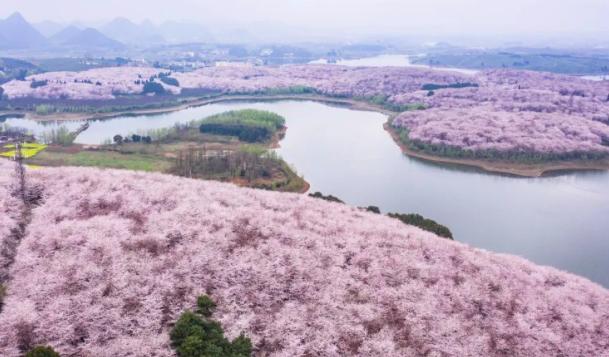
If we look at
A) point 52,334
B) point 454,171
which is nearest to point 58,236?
point 52,334

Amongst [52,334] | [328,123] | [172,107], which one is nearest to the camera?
[52,334]

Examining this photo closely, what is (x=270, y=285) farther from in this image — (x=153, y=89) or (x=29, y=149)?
(x=153, y=89)

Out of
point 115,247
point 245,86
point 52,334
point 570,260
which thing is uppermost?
point 245,86

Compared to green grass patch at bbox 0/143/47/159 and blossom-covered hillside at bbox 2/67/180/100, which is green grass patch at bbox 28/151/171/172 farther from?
blossom-covered hillside at bbox 2/67/180/100

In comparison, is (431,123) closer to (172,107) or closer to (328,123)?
(328,123)

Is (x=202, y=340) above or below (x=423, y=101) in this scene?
below

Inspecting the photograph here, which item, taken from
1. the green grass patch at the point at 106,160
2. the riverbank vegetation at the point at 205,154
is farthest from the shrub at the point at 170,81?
the green grass patch at the point at 106,160

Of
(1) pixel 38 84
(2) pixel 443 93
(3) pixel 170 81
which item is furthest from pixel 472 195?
(1) pixel 38 84

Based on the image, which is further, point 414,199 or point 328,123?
point 328,123
